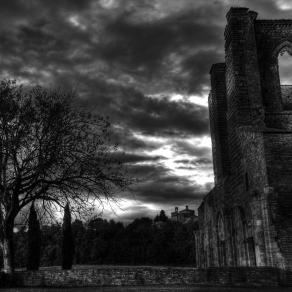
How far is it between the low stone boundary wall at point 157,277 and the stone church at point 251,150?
1772 mm

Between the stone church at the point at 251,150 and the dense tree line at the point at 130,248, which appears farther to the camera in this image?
the dense tree line at the point at 130,248

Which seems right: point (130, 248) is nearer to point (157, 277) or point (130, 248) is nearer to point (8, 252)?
point (8, 252)

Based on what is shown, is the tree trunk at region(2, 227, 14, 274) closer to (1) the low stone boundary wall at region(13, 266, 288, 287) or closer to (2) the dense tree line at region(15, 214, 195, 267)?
(1) the low stone boundary wall at region(13, 266, 288, 287)

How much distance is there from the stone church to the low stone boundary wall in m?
1.77

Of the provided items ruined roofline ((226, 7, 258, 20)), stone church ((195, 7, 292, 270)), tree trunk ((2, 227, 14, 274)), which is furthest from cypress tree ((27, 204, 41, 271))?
ruined roofline ((226, 7, 258, 20))

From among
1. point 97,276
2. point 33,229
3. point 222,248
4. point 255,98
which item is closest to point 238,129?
point 255,98

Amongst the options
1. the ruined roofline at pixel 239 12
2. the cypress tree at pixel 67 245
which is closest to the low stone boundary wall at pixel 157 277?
the ruined roofline at pixel 239 12

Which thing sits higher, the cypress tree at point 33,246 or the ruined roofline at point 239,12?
the ruined roofline at point 239,12

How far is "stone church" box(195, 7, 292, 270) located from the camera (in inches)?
764

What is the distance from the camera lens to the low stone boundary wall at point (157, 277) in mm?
17016

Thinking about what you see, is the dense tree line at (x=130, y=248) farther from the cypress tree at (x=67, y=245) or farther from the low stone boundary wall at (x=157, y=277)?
the low stone boundary wall at (x=157, y=277)

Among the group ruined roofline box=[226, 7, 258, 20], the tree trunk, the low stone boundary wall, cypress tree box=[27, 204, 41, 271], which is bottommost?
the low stone boundary wall

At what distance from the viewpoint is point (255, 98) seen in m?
24.8

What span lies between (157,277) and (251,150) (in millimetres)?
8013
